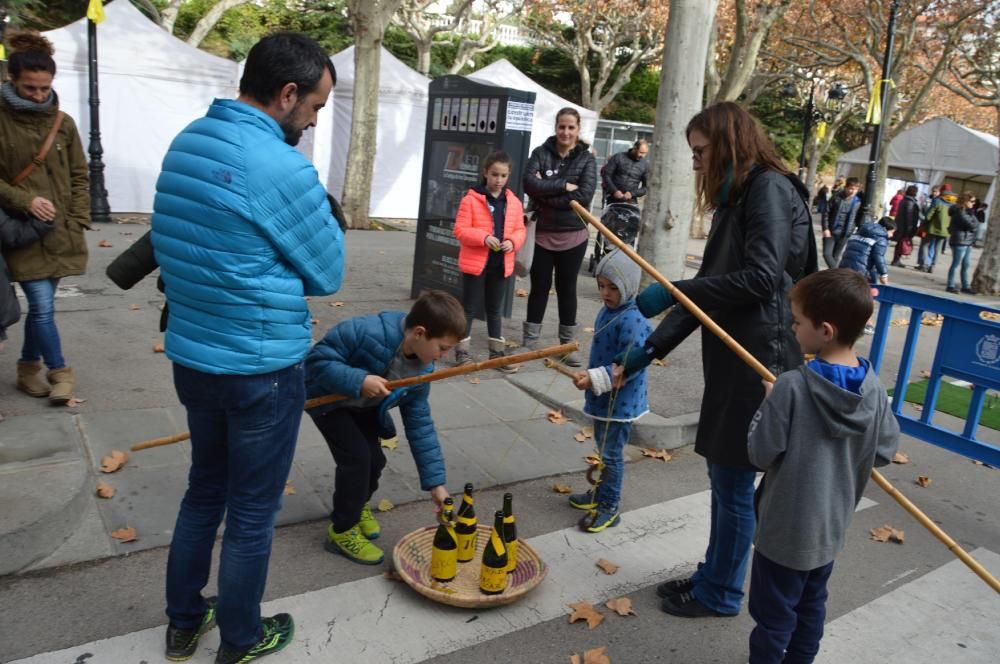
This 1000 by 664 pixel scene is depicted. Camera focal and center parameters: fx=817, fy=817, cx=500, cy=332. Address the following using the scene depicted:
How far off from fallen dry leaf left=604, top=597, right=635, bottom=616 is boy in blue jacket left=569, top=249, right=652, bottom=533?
66 centimetres

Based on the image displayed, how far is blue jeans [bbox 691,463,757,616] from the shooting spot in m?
3.42

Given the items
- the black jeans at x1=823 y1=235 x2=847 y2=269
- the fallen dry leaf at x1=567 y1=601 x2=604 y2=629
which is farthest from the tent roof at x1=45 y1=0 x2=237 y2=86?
the fallen dry leaf at x1=567 y1=601 x2=604 y2=629

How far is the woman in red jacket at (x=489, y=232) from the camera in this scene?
663 cm

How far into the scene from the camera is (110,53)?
12.6 meters

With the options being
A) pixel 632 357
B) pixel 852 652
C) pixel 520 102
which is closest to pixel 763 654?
pixel 852 652

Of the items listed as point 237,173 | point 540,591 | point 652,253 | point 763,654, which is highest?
point 237,173

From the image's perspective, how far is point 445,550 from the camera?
3484mm

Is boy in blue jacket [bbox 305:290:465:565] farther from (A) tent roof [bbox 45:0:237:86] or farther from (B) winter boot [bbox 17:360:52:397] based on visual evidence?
(A) tent roof [bbox 45:0:237:86]

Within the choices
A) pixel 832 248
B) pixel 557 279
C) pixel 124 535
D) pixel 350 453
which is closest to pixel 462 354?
pixel 557 279

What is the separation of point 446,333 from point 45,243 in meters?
2.98

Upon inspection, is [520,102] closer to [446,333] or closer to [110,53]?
[446,333]

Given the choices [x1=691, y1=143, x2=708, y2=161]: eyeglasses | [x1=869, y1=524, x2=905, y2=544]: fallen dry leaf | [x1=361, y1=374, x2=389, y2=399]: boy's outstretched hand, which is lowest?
[x1=869, y1=524, x2=905, y2=544]: fallen dry leaf

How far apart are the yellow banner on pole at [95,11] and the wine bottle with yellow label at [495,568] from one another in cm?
1064

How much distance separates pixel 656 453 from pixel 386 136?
11641 mm
